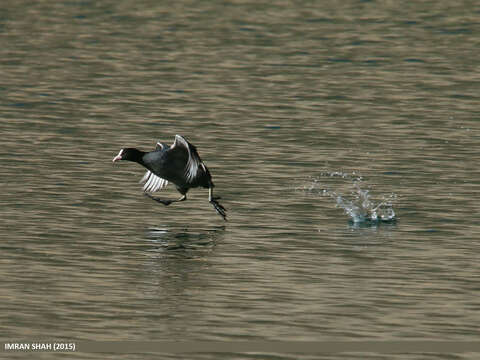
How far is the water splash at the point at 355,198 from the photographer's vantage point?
54.9 feet

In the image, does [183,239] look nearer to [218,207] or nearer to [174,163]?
[218,207]

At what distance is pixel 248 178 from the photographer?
19.1 m

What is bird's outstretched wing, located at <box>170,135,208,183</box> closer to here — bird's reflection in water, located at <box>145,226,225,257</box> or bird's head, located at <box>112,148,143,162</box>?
bird's head, located at <box>112,148,143,162</box>

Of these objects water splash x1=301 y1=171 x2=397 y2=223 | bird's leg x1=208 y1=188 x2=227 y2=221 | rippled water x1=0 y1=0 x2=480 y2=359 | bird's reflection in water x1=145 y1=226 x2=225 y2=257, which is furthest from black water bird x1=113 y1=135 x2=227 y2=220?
water splash x1=301 y1=171 x2=397 y2=223

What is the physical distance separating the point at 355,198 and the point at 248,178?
205 centimetres

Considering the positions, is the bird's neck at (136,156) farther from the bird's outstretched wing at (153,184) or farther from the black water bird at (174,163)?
the bird's outstretched wing at (153,184)

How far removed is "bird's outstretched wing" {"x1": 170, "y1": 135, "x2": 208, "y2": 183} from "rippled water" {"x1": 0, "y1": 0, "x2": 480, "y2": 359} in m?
0.70

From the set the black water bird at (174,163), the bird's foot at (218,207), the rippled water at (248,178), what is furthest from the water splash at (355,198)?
the black water bird at (174,163)

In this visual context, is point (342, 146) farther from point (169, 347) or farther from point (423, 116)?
point (169, 347)

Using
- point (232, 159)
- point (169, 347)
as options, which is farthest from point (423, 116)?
point (169, 347)

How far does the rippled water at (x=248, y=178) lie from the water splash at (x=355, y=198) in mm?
68

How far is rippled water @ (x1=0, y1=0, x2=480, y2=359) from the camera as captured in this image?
12016 millimetres

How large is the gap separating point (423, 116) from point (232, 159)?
5583mm

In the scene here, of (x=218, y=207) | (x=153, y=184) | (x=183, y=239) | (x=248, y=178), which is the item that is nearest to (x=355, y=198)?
(x=248, y=178)
